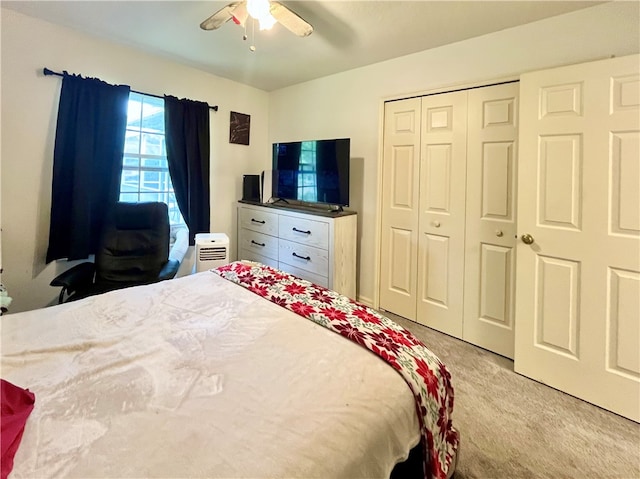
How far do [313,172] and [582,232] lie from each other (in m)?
2.23

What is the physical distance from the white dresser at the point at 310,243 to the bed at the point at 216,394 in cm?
145

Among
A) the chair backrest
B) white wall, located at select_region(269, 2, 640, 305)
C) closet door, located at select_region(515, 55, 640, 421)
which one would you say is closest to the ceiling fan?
white wall, located at select_region(269, 2, 640, 305)

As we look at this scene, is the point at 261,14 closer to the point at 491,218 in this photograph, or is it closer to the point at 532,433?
the point at 491,218

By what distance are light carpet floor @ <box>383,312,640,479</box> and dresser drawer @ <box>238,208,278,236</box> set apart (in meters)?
2.15

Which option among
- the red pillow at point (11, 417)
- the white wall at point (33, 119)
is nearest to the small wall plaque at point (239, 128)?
the white wall at point (33, 119)

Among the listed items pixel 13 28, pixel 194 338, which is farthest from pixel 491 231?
pixel 13 28

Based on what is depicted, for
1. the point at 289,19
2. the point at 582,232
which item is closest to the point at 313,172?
the point at 289,19

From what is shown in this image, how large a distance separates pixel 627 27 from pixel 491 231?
1391 mm

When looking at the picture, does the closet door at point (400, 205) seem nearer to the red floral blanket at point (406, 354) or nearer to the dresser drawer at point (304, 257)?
the dresser drawer at point (304, 257)

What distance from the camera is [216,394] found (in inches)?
37.5

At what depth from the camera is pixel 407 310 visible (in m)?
3.06

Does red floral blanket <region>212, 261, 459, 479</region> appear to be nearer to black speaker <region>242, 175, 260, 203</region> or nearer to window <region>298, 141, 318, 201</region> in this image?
window <region>298, 141, 318, 201</region>

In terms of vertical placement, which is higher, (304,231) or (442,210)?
(442,210)

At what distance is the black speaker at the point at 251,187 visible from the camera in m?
3.92
